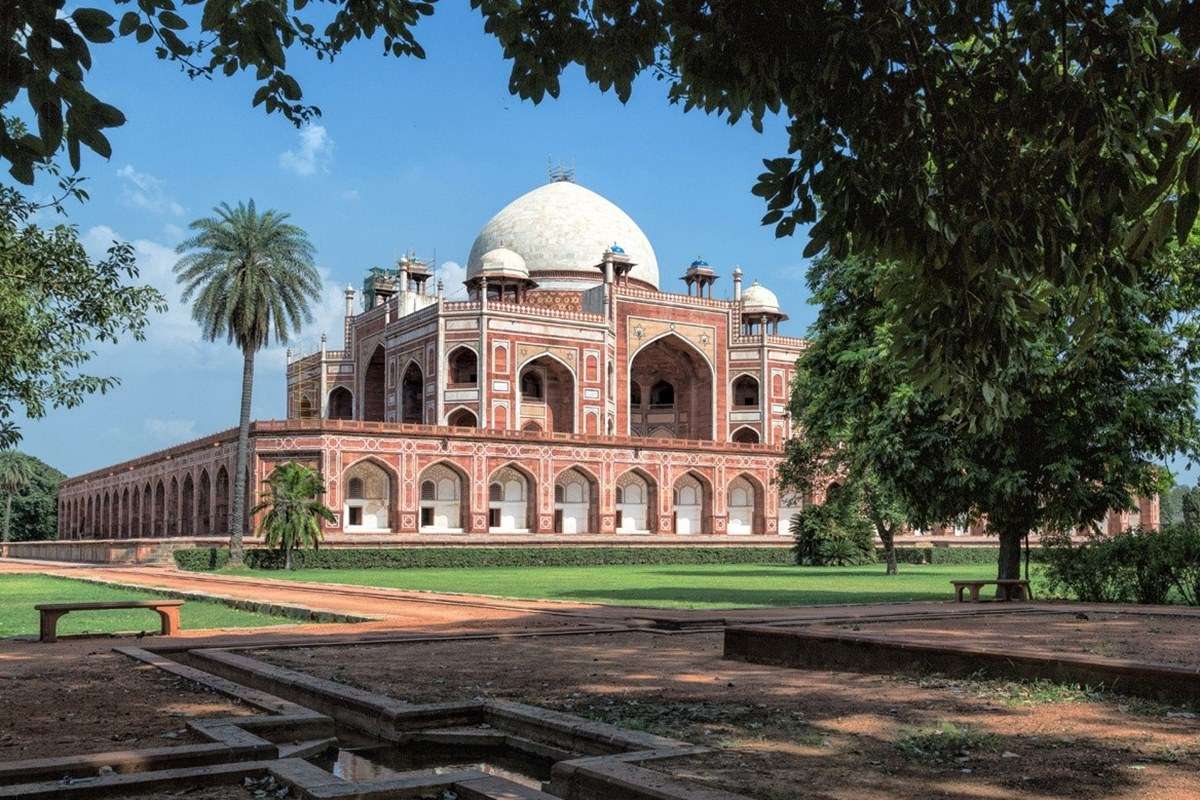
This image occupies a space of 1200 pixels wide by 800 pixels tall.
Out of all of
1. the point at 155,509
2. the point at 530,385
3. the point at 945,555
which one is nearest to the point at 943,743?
the point at 945,555

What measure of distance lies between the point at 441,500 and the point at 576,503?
5042 mm

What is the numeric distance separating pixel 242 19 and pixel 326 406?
162ft

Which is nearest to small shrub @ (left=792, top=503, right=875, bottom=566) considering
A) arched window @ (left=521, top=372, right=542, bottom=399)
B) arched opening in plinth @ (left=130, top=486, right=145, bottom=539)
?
arched window @ (left=521, top=372, right=542, bottom=399)

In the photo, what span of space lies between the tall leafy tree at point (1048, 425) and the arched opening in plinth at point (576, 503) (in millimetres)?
25796

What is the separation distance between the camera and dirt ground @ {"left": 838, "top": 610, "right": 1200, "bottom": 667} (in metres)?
8.48

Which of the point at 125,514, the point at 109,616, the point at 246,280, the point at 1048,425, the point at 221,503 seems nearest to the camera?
the point at 109,616

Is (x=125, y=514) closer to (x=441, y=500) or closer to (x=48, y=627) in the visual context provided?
(x=441, y=500)

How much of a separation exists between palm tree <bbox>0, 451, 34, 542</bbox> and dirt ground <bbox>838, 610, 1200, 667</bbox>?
5374 centimetres

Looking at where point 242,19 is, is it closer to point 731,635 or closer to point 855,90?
point 855,90

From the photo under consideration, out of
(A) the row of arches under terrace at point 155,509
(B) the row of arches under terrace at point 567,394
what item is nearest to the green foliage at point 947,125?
(A) the row of arches under terrace at point 155,509

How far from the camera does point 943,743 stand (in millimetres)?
4680

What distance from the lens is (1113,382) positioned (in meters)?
14.3

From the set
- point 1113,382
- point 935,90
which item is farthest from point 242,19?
point 1113,382

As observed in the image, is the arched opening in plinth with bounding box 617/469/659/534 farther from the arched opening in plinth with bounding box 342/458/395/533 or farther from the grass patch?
the grass patch
